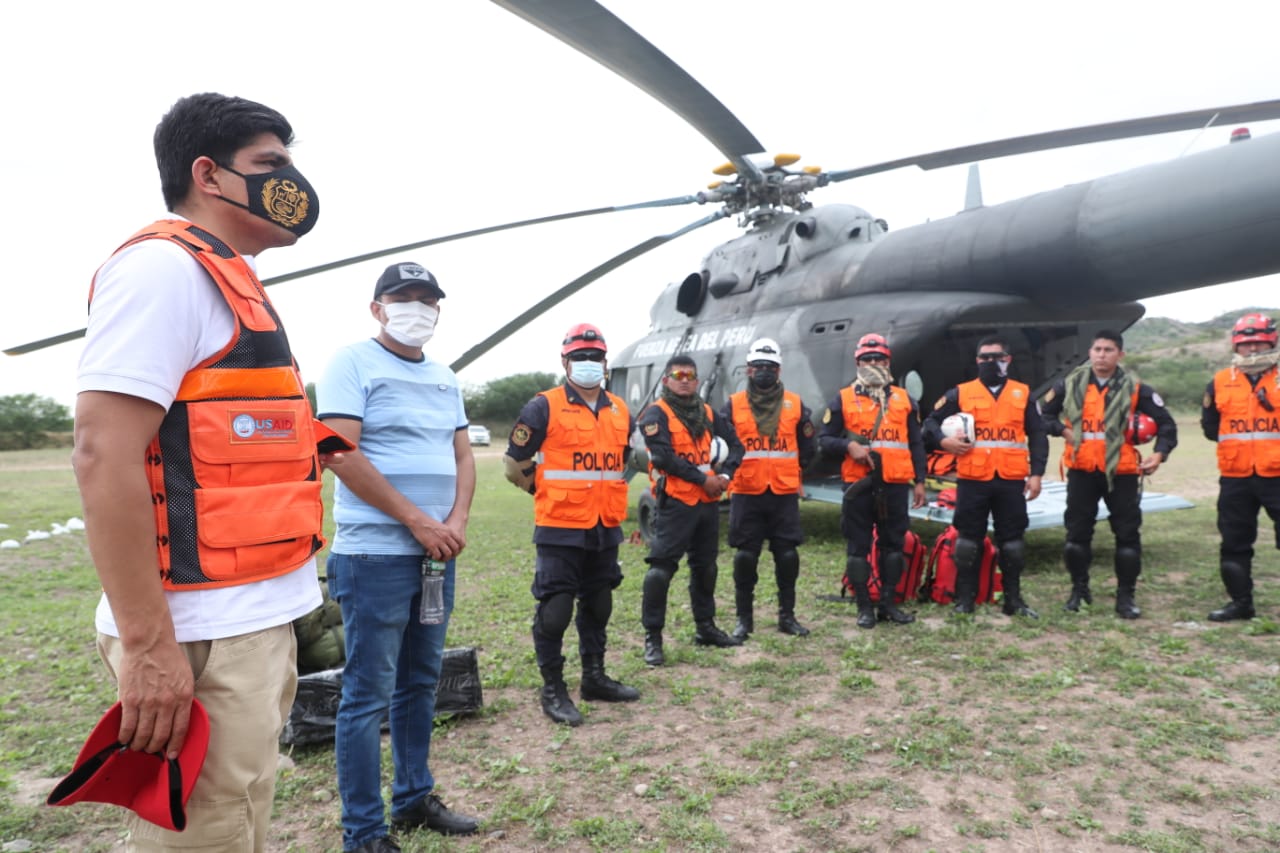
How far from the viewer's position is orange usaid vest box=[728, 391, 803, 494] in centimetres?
538

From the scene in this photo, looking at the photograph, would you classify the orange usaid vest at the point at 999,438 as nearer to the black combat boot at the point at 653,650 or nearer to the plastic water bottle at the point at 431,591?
the black combat boot at the point at 653,650

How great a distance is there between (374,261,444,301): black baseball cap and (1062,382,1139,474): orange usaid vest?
16.5 feet

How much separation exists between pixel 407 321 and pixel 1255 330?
234 inches

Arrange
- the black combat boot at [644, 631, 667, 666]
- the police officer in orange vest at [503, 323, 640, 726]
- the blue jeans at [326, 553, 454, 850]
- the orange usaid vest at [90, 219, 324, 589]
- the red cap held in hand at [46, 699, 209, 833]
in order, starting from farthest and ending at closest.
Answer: the black combat boot at [644, 631, 667, 666], the police officer in orange vest at [503, 323, 640, 726], the blue jeans at [326, 553, 454, 850], the orange usaid vest at [90, 219, 324, 589], the red cap held in hand at [46, 699, 209, 833]

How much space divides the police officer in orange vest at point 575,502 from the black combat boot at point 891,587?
2283mm

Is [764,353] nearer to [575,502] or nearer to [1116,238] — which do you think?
[575,502]

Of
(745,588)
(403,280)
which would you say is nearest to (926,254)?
(745,588)

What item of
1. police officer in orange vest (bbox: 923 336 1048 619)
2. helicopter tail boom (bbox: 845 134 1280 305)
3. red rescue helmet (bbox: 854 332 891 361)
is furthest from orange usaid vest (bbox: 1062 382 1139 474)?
red rescue helmet (bbox: 854 332 891 361)

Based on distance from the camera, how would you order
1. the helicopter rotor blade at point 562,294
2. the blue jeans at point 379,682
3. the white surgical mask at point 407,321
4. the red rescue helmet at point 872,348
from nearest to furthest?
the blue jeans at point 379,682, the white surgical mask at point 407,321, the red rescue helmet at point 872,348, the helicopter rotor blade at point 562,294

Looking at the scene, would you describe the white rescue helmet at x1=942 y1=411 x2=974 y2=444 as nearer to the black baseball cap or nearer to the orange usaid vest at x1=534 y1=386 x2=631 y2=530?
the orange usaid vest at x1=534 y1=386 x2=631 y2=530

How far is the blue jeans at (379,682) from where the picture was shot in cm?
260

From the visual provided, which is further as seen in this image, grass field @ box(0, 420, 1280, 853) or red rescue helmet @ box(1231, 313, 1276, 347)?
red rescue helmet @ box(1231, 313, 1276, 347)

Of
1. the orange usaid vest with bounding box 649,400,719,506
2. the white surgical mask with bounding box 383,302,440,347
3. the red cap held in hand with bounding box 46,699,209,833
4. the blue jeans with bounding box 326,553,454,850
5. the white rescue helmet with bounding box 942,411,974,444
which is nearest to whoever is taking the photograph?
the red cap held in hand with bounding box 46,699,209,833

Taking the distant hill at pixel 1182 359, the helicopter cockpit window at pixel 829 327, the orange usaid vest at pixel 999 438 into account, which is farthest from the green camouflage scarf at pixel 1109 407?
the distant hill at pixel 1182 359
